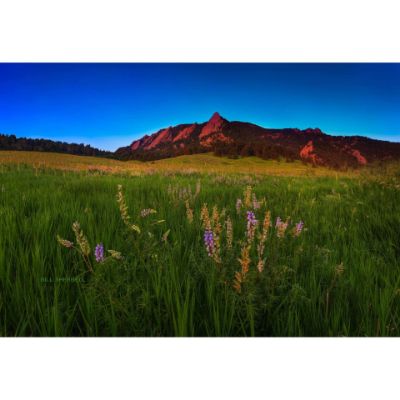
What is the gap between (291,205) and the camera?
3117mm

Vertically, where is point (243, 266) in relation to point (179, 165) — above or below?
below

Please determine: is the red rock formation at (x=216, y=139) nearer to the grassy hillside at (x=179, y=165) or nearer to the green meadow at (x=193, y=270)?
the grassy hillside at (x=179, y=165)

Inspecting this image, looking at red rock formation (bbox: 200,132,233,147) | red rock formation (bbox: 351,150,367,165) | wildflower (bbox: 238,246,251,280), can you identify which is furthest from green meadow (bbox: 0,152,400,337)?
red rock formation (bbox: 200,132,233,147)

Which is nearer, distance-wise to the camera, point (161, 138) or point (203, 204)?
point (203, 204)

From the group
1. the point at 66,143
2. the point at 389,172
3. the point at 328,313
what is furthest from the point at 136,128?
the point at 389,172

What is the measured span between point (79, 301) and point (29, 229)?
98 centimetres

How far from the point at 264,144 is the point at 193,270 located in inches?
84.7

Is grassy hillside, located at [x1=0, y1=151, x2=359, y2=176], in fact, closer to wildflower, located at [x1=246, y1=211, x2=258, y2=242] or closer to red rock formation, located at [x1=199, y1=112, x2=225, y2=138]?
red rock formation, located at [x1=199, y1=112, x2=225, y2=138]

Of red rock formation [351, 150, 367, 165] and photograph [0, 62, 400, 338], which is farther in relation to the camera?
red rock formation [351, 150, 367, 165]

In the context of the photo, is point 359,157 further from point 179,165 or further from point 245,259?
point 245,259

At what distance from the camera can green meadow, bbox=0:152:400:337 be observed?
1.50 meters

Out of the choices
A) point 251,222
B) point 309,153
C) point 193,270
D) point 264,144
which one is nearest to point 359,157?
point 309,153

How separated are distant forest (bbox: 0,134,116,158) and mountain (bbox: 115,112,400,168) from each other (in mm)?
277

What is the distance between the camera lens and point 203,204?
2541 millimetres
